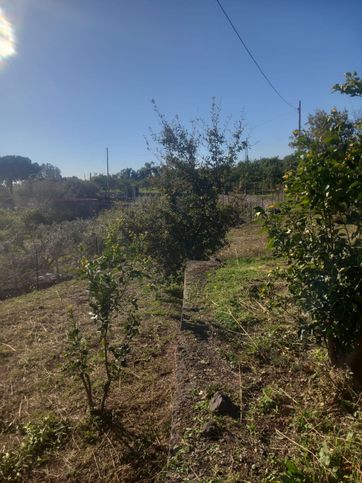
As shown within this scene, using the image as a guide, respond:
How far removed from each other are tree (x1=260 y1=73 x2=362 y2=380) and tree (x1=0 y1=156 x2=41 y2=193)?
62434mm

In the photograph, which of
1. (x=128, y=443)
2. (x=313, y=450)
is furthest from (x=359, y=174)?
(x=128, y=443)

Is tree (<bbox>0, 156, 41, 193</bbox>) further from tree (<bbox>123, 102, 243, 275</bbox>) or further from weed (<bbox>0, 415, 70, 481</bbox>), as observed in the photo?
weed (<bbox>0, 415, 70, 481</bbox>)

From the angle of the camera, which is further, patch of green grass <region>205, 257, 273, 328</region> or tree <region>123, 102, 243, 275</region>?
tree <region>123, 102, 243, 275</region>

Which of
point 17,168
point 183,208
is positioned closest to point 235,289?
point 183,208

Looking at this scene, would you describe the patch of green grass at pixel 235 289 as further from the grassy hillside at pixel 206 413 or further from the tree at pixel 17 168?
the tree at pixel 17 168

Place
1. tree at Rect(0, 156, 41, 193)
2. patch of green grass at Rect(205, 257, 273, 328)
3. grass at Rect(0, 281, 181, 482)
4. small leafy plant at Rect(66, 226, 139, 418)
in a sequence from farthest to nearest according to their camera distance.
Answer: tree at Rect(0, 156, 41, 193) → patch of green grass at Rect(205, 257, 273, 328) → small leafy plant at Rect(66, 226, 139, 418) → grass at Rect(0, 281, 181, 482)

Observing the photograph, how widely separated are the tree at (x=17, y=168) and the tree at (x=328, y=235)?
2458 inches

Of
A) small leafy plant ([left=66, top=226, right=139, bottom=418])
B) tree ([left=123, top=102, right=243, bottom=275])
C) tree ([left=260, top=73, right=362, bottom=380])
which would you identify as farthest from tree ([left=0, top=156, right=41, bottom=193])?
tree ([left=260, top=73, right=362, bottom=380])

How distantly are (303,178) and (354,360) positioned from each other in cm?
109

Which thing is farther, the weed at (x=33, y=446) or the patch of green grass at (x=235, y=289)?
the patch of green grass at (x=235, y=289)

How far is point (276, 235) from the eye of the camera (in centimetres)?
226

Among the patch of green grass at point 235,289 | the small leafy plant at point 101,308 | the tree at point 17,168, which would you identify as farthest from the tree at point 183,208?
the tree at point 17,168

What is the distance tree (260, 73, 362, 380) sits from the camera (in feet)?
6.42

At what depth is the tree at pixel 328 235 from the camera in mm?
1956
